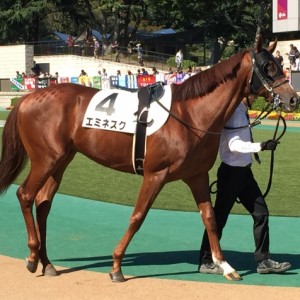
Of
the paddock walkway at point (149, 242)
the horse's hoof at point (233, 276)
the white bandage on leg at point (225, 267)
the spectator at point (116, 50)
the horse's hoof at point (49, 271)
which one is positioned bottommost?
the spectator at point (116, 50)

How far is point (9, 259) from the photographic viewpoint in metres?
6.33

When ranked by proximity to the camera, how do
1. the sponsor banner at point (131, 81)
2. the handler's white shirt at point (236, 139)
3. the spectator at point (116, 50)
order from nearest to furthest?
the handler's white shirt at point (236, 139) < the sponsor banner at point (131, 81) < the spectator at point (116, 50)

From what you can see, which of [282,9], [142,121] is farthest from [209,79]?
[282,9]

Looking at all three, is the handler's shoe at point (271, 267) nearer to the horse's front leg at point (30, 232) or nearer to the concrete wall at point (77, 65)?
the horse's front leg at point (30, 232)

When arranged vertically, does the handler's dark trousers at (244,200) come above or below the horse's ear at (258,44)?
below

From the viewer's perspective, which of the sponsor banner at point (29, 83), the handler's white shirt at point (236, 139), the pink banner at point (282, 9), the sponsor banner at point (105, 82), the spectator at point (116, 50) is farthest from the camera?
the spectator at point (116, 50)

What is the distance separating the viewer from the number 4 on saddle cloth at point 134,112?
5.59 m

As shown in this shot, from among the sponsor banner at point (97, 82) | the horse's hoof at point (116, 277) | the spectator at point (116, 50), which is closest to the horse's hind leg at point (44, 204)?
the horse's hoof at point (116, 277)

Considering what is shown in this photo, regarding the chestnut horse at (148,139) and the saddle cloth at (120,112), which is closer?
the chestnut horse at (148,139)

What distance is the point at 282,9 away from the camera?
35250mm

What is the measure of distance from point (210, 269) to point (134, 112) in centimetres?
157

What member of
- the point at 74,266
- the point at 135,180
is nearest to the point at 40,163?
the point at 74,266

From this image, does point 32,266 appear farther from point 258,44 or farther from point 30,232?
point 258,44

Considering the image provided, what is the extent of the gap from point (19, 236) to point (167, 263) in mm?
2045
